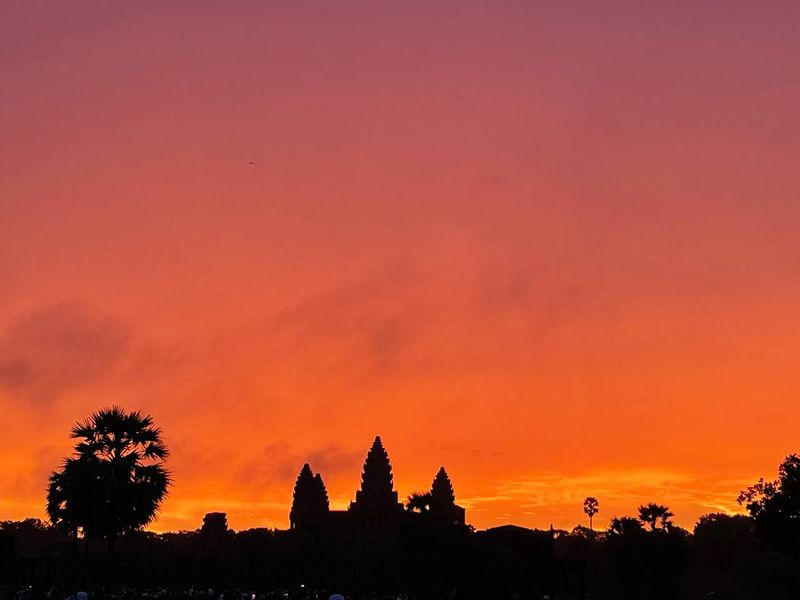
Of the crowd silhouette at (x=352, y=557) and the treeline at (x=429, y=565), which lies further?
the treeline at (x=429, y=565)

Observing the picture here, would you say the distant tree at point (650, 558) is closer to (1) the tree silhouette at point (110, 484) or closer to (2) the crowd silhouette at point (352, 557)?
(2) the crowd silhouette at point (352, 557)

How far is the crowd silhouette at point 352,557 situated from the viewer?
5453 centimetres

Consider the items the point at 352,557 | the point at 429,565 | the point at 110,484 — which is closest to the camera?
the point at 110,484

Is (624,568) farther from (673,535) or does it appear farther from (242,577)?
(242,577)

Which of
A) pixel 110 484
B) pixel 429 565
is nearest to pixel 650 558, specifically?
pixel 429 565

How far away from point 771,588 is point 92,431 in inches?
4626

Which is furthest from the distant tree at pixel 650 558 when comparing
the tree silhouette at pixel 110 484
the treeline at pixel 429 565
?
the tree silhouette at pixel 110 484

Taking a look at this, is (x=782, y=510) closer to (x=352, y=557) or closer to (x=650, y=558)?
(x=650, y=558)

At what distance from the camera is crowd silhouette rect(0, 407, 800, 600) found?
54.5 m

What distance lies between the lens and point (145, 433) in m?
56.6

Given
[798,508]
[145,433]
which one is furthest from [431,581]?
[145,433]

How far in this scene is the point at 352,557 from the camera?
14125 cm

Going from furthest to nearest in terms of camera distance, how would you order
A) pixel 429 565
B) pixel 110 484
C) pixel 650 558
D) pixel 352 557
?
1. pixel 352 557
2. pixel 650 558
3. pixel 429 565
4. pixel 110 484

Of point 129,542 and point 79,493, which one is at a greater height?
point 129,542
